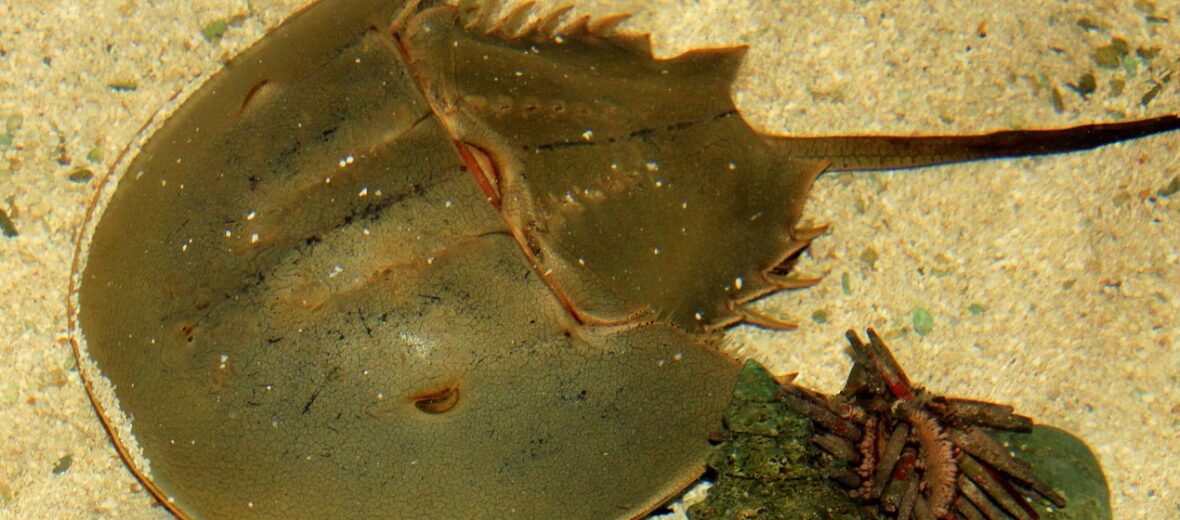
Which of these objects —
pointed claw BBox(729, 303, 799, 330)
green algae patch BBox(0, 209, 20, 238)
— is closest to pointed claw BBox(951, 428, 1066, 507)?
pointed claw BBox(729, 303, 799, 330)

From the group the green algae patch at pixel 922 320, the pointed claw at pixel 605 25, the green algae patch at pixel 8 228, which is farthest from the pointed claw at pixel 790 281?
the green algae patch at pixel 8 228

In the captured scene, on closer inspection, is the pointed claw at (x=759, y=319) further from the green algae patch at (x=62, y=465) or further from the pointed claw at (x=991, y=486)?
the green algae patch at (x=62, y=465)

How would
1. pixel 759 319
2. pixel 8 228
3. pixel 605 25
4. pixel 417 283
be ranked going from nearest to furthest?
pixel 417 283, pixel 759 319, pixel 605 25, pixel 8 228

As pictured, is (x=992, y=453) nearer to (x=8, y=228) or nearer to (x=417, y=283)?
(x=417, y=283)

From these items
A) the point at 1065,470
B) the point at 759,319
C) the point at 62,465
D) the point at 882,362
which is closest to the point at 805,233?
the point at 759,319

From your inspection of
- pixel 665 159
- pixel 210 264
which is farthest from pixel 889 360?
pixel 210 264

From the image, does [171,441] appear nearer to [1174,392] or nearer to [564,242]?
[564,242]
